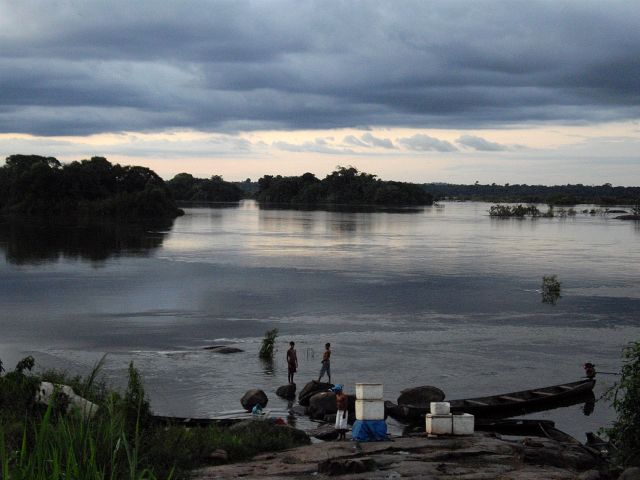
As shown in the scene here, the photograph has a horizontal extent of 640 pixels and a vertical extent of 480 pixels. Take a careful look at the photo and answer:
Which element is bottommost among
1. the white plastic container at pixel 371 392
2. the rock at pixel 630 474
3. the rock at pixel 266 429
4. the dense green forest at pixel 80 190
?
the rock at pixel 266 429

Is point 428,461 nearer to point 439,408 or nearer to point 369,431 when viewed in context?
point 369,431

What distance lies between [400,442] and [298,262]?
6721 centimetres

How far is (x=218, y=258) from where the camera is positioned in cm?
9412

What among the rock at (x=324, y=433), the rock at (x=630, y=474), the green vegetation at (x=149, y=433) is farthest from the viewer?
the rock at (x=324, y=433)

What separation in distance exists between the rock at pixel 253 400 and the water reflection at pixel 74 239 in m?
60.3

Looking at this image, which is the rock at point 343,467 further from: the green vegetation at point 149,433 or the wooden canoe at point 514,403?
the wooden canoe at point 514,403

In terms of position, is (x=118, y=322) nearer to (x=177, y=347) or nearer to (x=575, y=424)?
(x=177, y=347)

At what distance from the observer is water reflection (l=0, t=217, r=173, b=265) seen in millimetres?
92625

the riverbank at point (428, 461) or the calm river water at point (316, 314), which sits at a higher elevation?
the riverbank at point (428, 461)

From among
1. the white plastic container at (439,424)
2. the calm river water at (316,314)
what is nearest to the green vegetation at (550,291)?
the calm river water at (316,314)

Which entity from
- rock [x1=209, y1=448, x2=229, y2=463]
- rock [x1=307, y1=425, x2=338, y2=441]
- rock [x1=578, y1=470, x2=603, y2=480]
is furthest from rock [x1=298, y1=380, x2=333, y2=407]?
rock [x1=578, y1=470, x2=603, y2=480]

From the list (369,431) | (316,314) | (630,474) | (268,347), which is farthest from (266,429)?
(316,314)

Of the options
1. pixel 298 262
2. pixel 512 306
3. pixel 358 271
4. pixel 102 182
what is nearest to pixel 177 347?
pixel 512 306

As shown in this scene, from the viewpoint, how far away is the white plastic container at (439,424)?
23.9m
